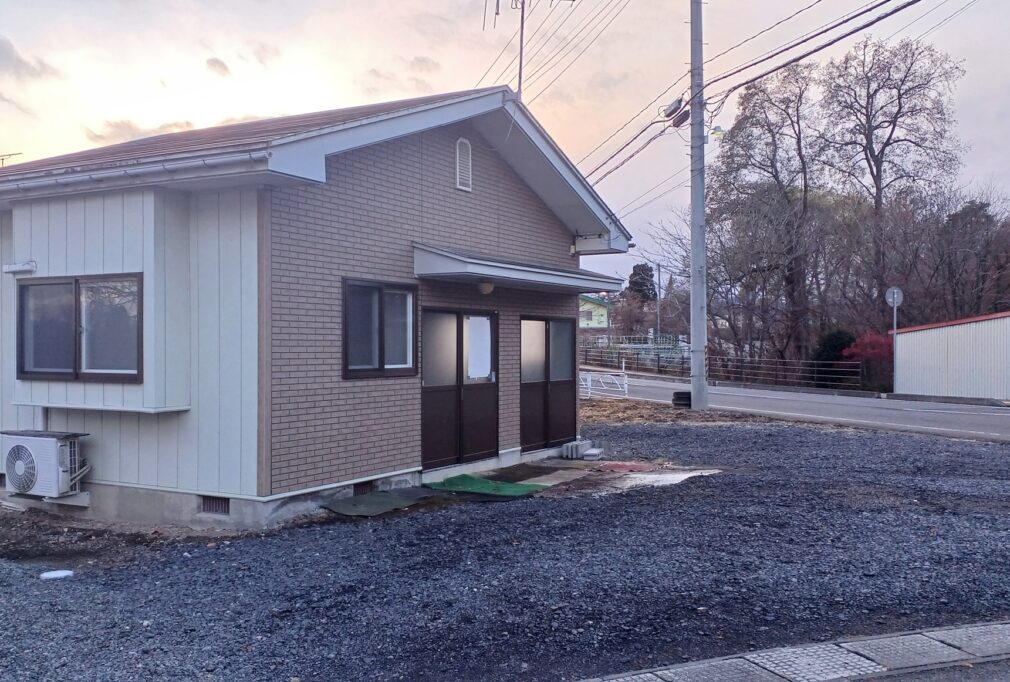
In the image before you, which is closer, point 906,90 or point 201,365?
point 201,365

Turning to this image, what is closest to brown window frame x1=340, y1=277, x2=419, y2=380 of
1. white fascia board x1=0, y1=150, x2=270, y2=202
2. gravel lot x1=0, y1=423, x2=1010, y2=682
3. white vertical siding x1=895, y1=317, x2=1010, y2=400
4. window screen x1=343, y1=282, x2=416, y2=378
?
window screen x1=343, y1=282, x2=416, y2=378

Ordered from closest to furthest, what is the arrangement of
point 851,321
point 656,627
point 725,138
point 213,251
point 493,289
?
point 656,627, point 213,251, point 493,289, point 851,321, point 725,138

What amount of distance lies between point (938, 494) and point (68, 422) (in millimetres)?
9151

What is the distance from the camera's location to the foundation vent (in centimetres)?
792

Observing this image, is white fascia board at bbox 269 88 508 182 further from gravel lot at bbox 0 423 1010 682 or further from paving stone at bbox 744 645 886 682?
paving stone at bbox 744 645 886 682

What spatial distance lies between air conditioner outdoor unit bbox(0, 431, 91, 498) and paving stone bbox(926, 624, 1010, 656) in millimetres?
7632

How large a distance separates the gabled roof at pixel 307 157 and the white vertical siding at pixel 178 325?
297mm

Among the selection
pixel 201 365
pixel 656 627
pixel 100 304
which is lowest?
pixel 656 627

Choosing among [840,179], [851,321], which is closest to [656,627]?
[851,321]

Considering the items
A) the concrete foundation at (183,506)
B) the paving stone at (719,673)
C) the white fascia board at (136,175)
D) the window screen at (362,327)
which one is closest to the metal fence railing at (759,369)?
the window screen at (362,327)

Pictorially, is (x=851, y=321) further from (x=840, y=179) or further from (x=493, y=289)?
(x=493, y=289)

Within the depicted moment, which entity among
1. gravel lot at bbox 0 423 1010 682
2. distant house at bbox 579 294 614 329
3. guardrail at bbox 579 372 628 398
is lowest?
gravel lot at bbox 0 423 1010 682

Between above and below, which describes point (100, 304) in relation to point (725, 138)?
below

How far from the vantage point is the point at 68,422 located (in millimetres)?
8812
